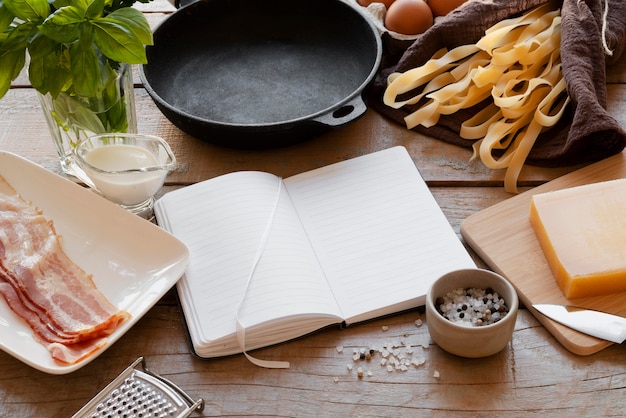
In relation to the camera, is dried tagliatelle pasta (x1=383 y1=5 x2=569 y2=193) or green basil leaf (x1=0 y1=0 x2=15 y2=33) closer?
green basil leaf (x1=0 y1=0 x2=15 y2=33)

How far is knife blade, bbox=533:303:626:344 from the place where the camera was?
114 cm

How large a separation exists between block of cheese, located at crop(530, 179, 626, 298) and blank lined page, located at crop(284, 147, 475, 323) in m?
0.13

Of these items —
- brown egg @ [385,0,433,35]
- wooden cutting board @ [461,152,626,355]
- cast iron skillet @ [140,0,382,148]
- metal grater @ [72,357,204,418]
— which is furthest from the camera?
brown egg @ [385,0,433,35]

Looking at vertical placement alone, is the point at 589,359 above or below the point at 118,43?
below

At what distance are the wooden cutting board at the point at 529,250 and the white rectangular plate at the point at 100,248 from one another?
0.49 metres

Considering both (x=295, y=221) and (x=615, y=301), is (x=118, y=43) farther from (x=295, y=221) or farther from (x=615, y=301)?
(x=615, y=301)

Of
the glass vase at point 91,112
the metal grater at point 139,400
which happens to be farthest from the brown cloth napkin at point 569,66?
the metal grater at point 139,400

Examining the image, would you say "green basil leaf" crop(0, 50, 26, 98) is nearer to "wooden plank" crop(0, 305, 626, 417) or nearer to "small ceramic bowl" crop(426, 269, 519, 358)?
"wooden plank" crop(0, 305, 626, 417)

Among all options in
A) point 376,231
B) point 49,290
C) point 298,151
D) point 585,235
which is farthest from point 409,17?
point 49,290

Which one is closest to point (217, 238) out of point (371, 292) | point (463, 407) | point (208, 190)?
point (208, 190)

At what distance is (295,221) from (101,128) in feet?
1.24

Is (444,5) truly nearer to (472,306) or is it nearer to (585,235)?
(585,235)

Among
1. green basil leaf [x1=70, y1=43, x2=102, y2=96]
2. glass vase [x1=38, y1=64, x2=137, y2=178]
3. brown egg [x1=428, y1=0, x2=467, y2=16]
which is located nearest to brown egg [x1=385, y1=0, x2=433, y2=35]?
brown egg [x1=428, y1=0, x2=467, y2=16]

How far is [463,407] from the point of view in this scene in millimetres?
1081
